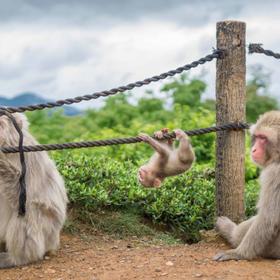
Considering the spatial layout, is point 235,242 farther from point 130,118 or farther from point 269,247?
point 130,118

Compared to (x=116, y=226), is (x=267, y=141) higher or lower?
higher

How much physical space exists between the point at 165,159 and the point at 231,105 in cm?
95

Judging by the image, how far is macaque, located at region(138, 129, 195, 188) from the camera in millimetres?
5332

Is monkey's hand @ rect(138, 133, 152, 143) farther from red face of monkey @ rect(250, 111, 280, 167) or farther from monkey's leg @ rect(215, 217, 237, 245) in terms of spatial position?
monkey's leg @ rect(215, 217, 237, 245)

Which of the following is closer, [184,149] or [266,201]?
[266,201]

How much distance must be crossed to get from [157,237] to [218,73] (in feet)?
5.49

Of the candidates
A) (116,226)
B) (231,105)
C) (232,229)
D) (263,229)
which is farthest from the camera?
(116,226)

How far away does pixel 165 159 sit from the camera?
219 inches

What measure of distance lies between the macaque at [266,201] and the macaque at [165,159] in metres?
0.52

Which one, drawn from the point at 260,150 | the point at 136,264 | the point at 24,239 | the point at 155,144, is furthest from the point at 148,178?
the point at 24,239

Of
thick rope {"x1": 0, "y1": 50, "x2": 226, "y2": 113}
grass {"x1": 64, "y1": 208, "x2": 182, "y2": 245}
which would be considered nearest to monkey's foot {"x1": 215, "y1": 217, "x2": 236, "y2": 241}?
grass {"x1": 64, "y1": 208, "x2": 182, "y2": 245}

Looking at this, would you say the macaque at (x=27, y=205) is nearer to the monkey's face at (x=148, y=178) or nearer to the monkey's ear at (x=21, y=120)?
the monkey's ear at (x=21, y=120)

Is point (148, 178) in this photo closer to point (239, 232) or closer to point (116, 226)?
point (239, 232)

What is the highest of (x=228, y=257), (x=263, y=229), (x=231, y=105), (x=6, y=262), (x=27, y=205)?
(x=231, y=105)
